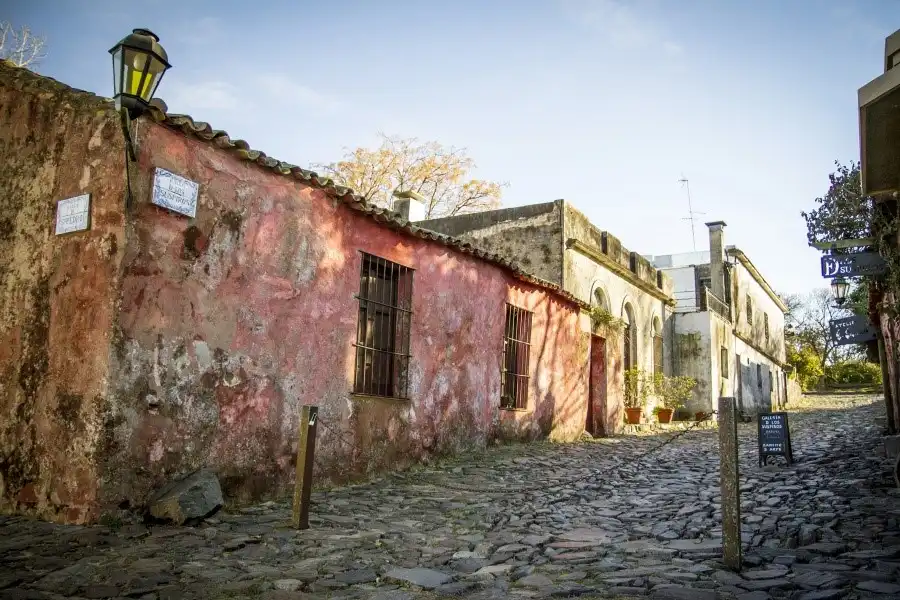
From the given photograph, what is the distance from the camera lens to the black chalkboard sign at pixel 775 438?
8.70 meters

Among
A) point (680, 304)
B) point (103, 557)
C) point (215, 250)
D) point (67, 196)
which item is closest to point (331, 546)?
point (103, 557)

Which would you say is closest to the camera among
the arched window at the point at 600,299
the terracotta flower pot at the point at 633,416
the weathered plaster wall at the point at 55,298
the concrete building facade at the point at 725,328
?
the weathered plaster wall at the point at 55,298

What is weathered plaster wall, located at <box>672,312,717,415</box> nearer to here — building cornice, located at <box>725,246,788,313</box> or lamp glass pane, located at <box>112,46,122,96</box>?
building cornice, located at <box>725,246,788,313</box>

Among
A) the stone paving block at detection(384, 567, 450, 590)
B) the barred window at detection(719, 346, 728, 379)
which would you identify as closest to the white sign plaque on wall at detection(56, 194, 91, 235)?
the stone paving block at detection(384, 567, 450, 590)

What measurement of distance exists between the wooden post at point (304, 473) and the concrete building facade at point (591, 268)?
878 centimetres

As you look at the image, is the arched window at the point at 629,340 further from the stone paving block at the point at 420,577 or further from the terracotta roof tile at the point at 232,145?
the stone paving block at the point at 420,577

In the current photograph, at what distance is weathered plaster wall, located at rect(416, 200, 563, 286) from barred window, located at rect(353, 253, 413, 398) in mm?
6442

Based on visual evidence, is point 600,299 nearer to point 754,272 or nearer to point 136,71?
point 754,272

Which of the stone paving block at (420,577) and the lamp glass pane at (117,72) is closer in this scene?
the stone paving block at (420,577)

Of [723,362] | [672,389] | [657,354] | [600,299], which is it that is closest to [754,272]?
[723,362]

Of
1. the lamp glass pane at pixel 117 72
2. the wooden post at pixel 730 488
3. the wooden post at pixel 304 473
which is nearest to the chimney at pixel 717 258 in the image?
the wooden post at pixel 730 488

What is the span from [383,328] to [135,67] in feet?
14.5

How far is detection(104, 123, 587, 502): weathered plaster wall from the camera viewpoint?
5637 millimetres

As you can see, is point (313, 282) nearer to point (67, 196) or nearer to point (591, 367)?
point (67, 196)
